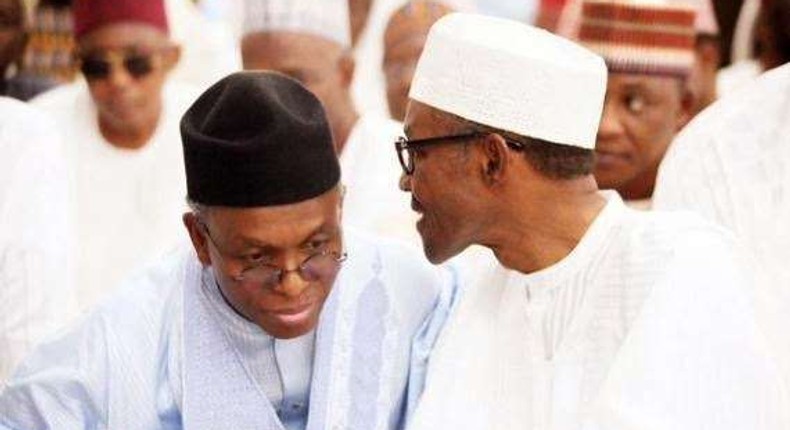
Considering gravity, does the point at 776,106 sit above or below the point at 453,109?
below

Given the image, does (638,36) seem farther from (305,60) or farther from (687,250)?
(687,250)

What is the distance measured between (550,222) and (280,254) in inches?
27.7

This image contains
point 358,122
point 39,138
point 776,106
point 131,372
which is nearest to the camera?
point 131,372

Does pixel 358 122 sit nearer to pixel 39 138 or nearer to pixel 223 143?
pixel 39 138

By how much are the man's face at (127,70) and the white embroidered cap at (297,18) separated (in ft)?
1.56

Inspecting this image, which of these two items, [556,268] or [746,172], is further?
[746,172]

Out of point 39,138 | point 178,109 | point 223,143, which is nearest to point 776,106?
point 223,143

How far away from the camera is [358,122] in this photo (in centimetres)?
951

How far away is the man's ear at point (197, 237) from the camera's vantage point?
6.08 metres

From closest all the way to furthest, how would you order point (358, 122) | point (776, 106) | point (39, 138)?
point (776, 106) < point (39, 138) < point (358, 122)

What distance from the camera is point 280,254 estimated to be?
5.88 m

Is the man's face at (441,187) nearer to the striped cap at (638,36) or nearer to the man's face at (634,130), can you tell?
the man's face at (634,130)

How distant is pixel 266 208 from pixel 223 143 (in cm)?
21

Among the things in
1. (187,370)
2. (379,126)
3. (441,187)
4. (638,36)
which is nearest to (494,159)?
(441,187)
